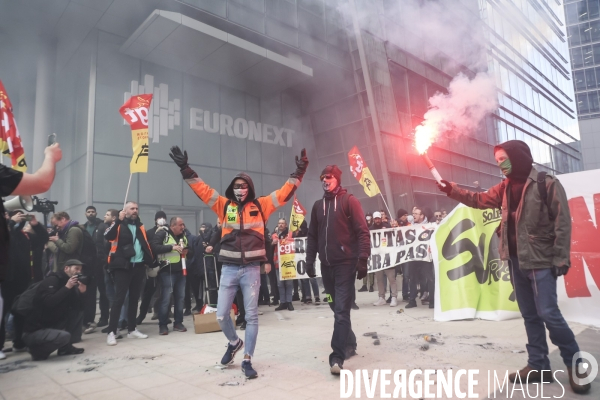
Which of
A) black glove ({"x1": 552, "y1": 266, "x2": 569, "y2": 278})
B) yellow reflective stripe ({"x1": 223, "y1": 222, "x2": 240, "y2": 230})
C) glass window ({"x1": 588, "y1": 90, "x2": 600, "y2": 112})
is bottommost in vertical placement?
black glove ({"x1": 552, "y1": 266, "x2": 569, "y2": 278})

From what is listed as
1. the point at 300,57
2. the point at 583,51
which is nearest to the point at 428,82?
the point at 300,57

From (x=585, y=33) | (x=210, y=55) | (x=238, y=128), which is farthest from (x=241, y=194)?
(x=585, y=33)

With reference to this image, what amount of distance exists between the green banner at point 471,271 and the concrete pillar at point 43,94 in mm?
12961

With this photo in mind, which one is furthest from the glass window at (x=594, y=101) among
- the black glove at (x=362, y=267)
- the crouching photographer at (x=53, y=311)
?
the crouching photographer at (x=53, y=311)

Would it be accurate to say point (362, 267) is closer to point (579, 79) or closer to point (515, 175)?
point (515, 175)

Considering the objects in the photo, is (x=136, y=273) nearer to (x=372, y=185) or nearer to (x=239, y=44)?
(x=372, y=185)

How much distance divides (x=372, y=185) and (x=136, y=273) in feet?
22.7

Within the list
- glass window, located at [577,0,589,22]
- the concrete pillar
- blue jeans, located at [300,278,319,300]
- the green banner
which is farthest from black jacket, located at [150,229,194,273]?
glass window, located at [577,0,589,22]

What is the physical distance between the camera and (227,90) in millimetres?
16641

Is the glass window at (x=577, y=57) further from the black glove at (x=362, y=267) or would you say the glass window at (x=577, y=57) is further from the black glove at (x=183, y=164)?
the black glove at (x=183, y=164)

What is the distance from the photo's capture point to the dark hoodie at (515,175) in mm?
3391

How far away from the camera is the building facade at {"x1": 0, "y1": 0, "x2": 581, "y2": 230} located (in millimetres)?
12898

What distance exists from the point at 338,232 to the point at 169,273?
11.6 ft

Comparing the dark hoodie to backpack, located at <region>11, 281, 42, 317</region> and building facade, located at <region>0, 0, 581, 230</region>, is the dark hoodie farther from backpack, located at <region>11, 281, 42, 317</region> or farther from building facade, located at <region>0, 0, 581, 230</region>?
building facade, located at <region>0, 0, 581, 230</region>
